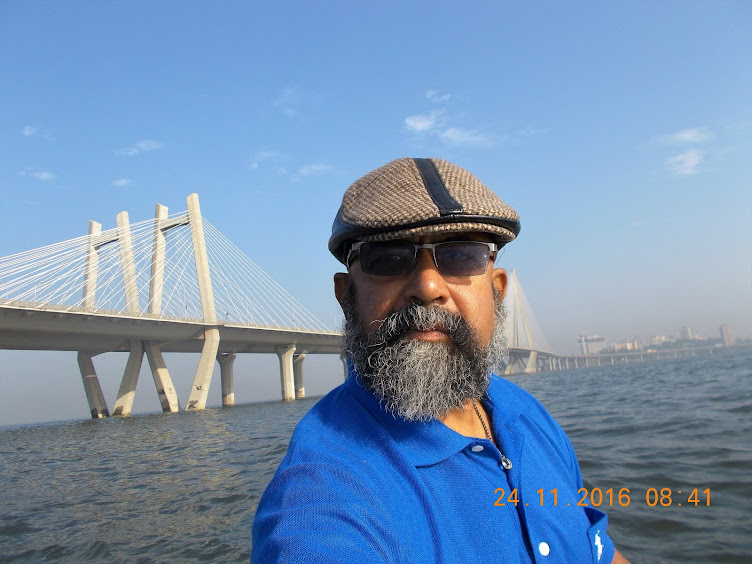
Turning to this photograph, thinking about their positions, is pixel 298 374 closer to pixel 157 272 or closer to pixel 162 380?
pixel 162 380

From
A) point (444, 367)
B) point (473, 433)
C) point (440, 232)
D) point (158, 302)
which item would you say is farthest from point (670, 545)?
point (158, 302)

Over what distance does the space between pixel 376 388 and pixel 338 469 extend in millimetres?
256

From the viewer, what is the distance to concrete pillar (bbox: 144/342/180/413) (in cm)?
2919

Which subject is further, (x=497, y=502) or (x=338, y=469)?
(x=497, y=502)

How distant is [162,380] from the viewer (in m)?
29.3

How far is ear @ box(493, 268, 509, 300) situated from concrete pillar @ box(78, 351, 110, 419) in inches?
1314

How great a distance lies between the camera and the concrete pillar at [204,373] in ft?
91.3

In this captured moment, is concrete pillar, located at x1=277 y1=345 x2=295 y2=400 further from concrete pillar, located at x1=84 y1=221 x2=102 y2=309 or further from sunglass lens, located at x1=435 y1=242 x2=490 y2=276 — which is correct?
sunglass lens, located at x1=435 y1=242 x2=490 y2=276

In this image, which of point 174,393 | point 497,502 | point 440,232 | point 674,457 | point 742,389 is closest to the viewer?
point 497,502

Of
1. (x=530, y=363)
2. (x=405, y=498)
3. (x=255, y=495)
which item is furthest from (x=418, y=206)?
(x=530, y=363)

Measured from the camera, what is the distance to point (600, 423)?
737 centimetres

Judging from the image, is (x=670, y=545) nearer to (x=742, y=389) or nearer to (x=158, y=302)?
(x=742, y=389)

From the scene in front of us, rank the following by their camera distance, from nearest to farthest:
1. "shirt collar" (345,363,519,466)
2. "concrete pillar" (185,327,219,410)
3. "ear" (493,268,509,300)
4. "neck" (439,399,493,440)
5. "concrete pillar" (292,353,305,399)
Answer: "shirt collar" (345,363,519,466), "neck" (439,399,493,440), "ear" (493,268,509,300), "concrete pillar" (185,327,219,410), "concrete pillar" (292,353,305,399)

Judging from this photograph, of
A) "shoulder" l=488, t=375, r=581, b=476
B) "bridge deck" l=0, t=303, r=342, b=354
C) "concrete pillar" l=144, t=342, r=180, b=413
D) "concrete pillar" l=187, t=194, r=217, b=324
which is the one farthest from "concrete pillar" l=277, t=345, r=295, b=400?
"shoulder" l=488, t=375, r=581, b=476
